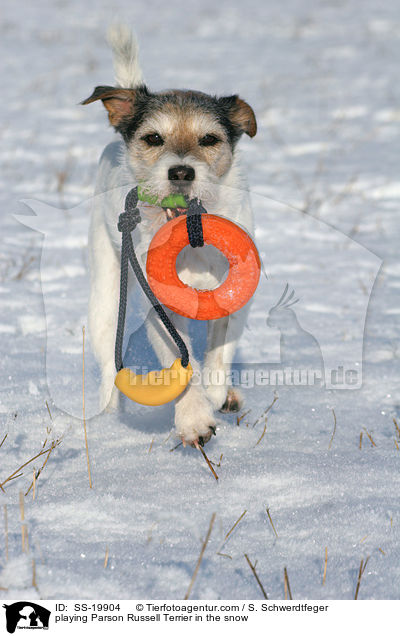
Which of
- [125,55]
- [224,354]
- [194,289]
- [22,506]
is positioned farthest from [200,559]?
[125,55]

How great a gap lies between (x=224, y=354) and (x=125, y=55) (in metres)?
1.67

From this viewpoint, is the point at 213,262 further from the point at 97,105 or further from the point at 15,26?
the point at 15,26

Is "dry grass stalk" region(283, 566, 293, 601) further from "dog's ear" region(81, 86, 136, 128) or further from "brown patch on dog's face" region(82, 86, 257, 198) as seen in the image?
"dog's ear" region(81, 86, 136, 128)

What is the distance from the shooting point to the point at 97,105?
9.95m

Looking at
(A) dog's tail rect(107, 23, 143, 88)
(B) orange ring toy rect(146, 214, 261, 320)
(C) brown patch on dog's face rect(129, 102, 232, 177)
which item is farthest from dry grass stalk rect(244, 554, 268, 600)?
(A) dog's tail rect(107, 23, 143, 88)

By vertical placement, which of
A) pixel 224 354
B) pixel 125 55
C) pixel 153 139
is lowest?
pixel 224 354

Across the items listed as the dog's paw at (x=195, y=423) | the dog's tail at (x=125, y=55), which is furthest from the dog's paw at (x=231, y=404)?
the dog's tail at (x=125, y=55)

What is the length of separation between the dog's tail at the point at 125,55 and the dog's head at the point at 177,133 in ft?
0.93

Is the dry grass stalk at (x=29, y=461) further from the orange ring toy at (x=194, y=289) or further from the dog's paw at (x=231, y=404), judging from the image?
the dog's paw at (x=231, y=404)

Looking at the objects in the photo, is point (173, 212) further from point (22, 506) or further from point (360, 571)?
point (360, 571)

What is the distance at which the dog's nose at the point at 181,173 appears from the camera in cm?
269

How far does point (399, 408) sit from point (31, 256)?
10.6 ft

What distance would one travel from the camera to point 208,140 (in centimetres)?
303
